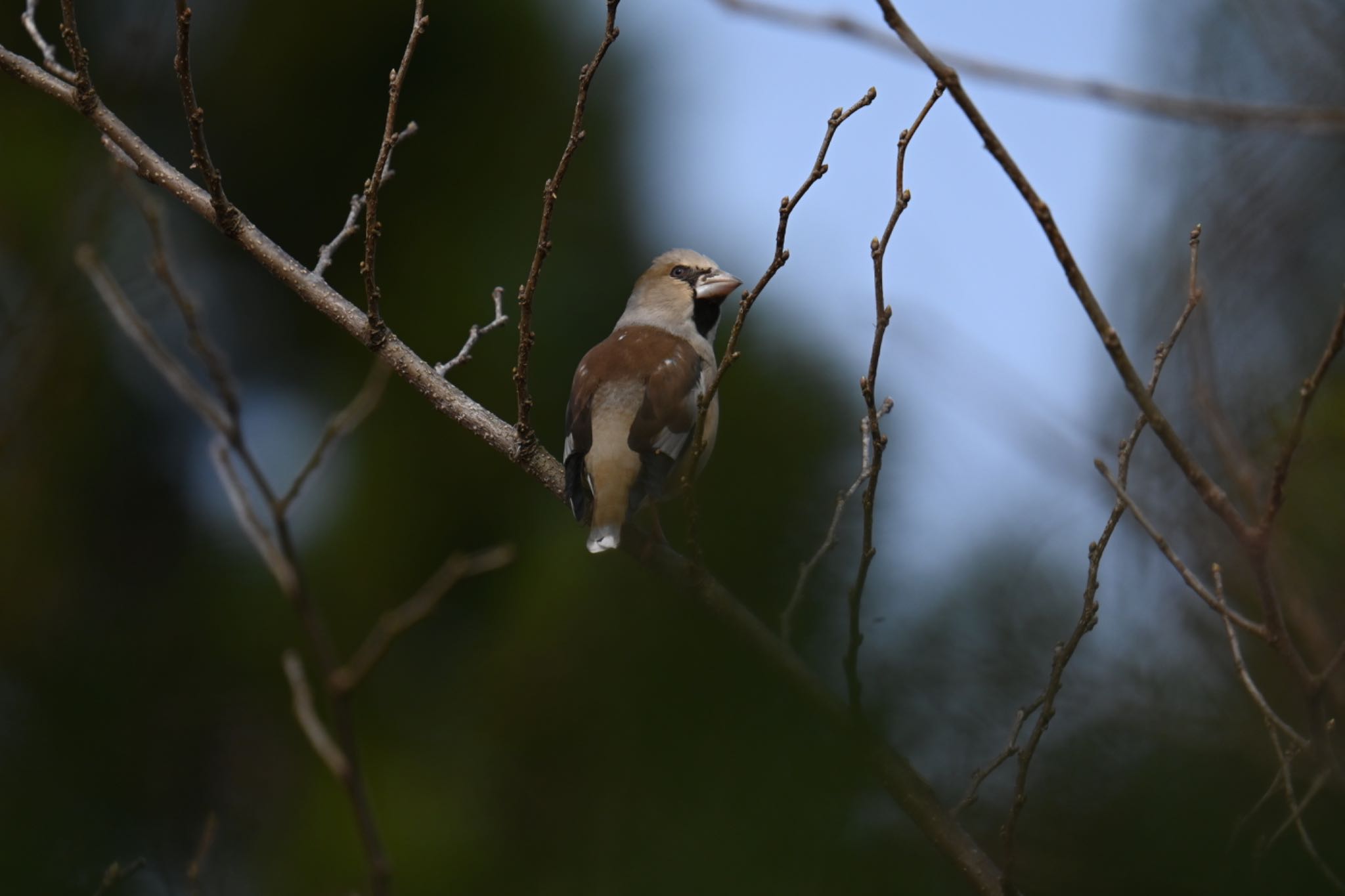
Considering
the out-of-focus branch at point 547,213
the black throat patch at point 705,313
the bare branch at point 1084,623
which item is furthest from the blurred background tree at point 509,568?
the out-of-focus branch at point 547,213

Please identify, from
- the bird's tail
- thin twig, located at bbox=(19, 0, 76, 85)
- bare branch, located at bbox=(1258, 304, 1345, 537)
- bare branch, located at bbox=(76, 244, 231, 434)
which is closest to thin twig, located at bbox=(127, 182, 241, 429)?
bare branch, located at bbox=(76, 244, 231, 434)

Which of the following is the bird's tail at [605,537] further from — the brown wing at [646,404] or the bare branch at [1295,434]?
the bare branch at [1295,434]

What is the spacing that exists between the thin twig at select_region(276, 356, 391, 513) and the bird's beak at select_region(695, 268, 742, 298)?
5.88 ft

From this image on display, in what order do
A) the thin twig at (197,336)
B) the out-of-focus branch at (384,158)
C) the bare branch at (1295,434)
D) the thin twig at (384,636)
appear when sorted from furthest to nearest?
the out-of-focus branch at (384,158) → the thin twig at (197,336) → the thin twig at (384,636) → the bare branch at (1295,434)

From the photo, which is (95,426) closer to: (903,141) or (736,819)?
(736,819)

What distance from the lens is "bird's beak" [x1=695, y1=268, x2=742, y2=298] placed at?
15.8ft

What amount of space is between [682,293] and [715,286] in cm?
15

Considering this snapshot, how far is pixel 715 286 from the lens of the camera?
482 centimetres

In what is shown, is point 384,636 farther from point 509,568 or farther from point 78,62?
point 509,568

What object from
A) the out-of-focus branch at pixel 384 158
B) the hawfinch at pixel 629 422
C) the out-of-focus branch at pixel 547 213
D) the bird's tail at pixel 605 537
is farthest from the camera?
the hawfinch at pixel 629 422

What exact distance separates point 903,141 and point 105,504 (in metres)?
8.68

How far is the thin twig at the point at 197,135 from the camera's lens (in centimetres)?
261

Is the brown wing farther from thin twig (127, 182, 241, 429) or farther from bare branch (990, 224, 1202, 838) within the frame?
bare branch (990, 224, 1202, 838)

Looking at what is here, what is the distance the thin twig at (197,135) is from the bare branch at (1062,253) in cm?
161
